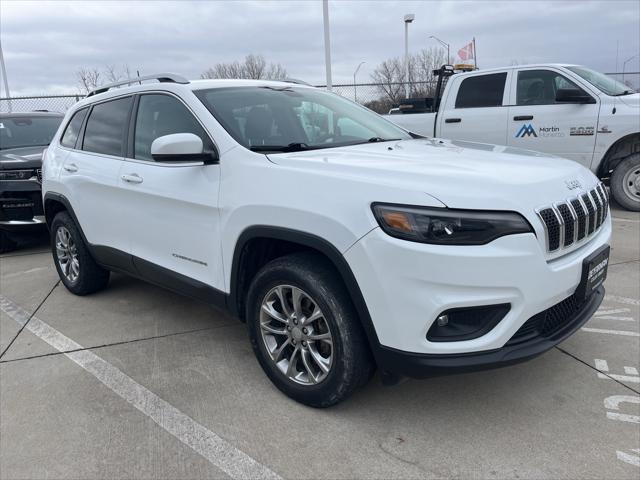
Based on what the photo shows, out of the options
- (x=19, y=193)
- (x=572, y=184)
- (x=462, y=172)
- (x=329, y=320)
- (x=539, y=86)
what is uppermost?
(x=539, y=86)

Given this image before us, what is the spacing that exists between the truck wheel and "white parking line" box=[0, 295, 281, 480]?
6801mm

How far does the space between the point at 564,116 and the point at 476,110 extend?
1223 millimetres

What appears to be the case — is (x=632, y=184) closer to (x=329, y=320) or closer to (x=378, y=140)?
(x=378, y=140)

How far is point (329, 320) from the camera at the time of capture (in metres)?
2.51

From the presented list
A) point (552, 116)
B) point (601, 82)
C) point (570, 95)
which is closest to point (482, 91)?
point (552, 116)

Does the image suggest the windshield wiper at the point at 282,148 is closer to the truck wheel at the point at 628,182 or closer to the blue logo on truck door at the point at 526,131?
the blue logo on truck door at the point at 526,131

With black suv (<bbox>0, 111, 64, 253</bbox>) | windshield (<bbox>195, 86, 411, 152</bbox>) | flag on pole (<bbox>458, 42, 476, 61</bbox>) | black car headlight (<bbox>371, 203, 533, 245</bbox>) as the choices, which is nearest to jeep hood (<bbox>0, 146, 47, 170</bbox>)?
black suv (<bbox>0, 111, 64, 253</bbox>)

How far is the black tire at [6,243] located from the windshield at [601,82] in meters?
7.78

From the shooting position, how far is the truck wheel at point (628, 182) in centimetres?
716

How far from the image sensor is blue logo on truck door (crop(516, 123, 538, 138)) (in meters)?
7.40

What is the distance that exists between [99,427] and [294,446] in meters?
1.06

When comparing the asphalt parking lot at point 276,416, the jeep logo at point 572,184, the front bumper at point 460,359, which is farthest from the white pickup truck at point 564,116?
the front bumper at point 460,359

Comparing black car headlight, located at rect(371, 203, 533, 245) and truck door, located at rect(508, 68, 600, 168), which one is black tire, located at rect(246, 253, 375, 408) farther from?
truck door, located at rect(508, 68, 600, 168)

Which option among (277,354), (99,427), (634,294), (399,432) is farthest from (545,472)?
(634,294)
